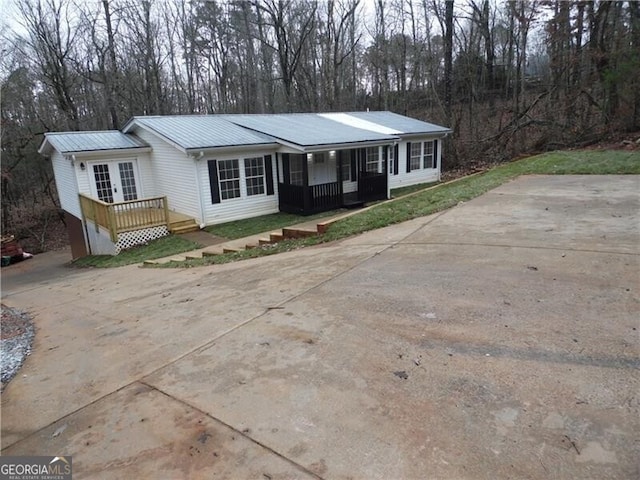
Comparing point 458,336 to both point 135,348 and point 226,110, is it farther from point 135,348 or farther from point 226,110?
point 226,110

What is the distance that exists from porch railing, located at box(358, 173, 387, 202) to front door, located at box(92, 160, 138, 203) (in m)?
8.49

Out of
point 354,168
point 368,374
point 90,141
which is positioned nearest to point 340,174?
point 354,168

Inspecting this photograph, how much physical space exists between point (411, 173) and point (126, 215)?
12.4m

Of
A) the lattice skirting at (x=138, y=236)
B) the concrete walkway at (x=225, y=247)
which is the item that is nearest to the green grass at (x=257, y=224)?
the concrete walkway at (x=225, y=247)

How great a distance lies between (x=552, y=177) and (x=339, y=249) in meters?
8.19

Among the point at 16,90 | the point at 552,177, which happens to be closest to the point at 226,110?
the point at 16,90

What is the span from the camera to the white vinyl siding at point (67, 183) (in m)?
15.0

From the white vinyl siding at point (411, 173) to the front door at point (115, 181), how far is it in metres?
10.6

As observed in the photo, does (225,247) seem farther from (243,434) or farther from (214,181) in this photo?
(243,434)

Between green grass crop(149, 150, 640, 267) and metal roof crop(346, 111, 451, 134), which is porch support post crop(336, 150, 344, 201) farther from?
metal roof crop(346, 111, 451, 134)

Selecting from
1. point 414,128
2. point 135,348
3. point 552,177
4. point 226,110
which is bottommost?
point 135,348

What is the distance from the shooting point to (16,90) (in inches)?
934

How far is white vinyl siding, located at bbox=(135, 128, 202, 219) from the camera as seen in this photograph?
14031 millimetres

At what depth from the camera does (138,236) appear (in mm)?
13773
